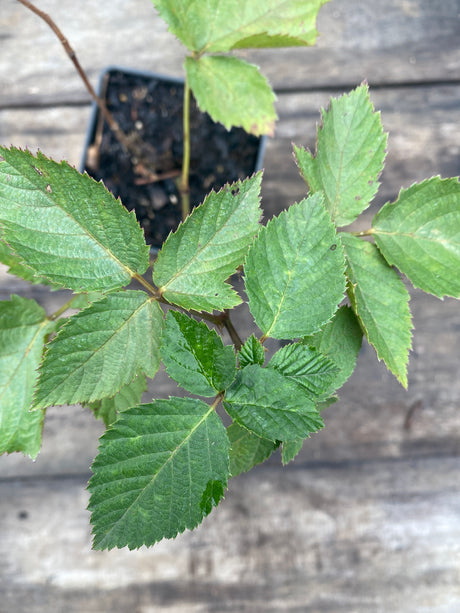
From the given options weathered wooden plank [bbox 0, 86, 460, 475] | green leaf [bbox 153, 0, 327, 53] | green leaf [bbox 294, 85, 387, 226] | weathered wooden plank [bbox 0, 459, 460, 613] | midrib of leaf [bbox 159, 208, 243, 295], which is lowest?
weathered wooden plank [bbox 0, 459, 460, 613]

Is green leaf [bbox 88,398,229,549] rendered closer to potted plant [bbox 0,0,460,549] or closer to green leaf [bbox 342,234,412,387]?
potted plant [bbox 0,0,460,549]

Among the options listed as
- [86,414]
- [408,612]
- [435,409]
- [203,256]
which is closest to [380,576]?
[408,612]

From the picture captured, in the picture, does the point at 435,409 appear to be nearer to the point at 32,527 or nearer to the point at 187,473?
the point at 187,473

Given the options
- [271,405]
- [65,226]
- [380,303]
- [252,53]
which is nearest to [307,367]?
[271,405]

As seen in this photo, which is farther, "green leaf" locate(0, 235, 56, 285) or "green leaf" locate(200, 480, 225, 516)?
"green leaf" locate(0, 235, 56, 285)

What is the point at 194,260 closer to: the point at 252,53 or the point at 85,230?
the point at 85,230

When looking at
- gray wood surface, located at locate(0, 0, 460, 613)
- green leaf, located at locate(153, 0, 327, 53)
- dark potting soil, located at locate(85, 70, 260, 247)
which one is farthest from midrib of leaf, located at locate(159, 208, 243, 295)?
gray wood surface, located at locate(0, 0, 460, 613)
